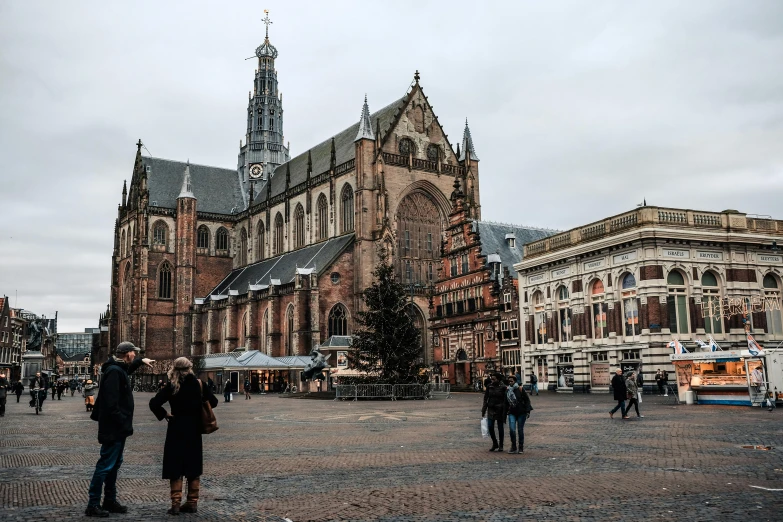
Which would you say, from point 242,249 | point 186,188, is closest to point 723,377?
point 242,249

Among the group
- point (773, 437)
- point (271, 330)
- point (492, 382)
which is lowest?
point (773, 437)

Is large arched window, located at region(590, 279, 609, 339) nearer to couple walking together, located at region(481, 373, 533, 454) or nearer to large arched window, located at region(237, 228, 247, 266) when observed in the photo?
couple walking together, located at region(481, 373, 533, 454)

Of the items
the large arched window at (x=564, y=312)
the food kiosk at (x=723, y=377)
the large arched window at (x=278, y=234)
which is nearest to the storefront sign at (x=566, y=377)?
the large arched window at (x=564, y=312)

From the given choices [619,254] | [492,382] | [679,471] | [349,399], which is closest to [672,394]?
[619,254]

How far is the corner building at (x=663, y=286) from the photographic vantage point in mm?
36000

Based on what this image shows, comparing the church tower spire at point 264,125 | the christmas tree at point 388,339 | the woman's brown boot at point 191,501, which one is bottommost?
the woman's brown boot at point 191,501

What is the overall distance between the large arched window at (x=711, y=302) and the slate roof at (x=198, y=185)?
61587 millimetres

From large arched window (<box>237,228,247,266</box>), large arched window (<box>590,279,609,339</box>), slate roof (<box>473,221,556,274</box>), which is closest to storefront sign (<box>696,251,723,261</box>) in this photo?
large arched window (<box>590,279,609,339</box>)

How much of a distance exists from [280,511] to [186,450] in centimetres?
121

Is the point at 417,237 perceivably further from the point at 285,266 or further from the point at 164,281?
the point at 164,281

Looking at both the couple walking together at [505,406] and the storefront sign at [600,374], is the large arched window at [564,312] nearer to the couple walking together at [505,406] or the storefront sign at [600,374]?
the storefront sign at [600,374]

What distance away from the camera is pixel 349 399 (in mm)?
38688

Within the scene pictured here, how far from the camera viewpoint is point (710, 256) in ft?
122

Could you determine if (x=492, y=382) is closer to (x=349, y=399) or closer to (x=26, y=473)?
(x=26, y=473)
